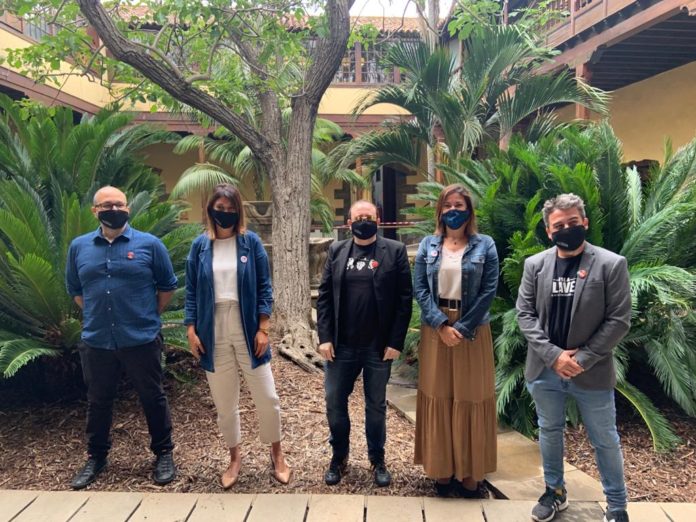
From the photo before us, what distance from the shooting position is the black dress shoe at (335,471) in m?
3.43

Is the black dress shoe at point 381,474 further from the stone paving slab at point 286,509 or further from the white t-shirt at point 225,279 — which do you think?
the white t-shirt at point 225,279

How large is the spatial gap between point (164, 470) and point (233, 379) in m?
0.79

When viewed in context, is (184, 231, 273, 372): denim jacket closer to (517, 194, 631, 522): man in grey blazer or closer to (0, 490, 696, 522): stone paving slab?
(0, 490, 696, 522): stone paving slab

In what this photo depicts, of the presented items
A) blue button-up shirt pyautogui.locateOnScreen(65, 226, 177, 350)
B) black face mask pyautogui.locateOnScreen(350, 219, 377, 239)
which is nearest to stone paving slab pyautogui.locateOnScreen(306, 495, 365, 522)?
blue button-up shirt pyautogui.locateOnScreen(65, 226, 177, 350)

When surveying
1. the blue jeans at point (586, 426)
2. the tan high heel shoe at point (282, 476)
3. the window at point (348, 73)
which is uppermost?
the window at point (348, 73)

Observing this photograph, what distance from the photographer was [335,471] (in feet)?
11.4

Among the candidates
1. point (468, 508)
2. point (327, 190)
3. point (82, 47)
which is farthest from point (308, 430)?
point (327, 190)

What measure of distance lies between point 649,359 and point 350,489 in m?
2.58

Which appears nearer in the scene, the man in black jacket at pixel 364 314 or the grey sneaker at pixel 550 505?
the grey sneaker at pixel 550 505

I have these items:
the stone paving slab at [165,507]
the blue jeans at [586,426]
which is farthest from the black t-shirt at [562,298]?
A: the stone paving slab at [165,507]

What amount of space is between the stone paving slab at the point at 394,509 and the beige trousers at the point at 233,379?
74cm

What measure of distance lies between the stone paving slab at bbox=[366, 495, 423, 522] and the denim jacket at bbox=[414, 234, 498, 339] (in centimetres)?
104

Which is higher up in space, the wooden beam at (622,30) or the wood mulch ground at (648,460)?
the wooden beam at (622,30)

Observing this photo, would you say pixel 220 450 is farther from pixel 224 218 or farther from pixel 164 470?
pixel 224 218
